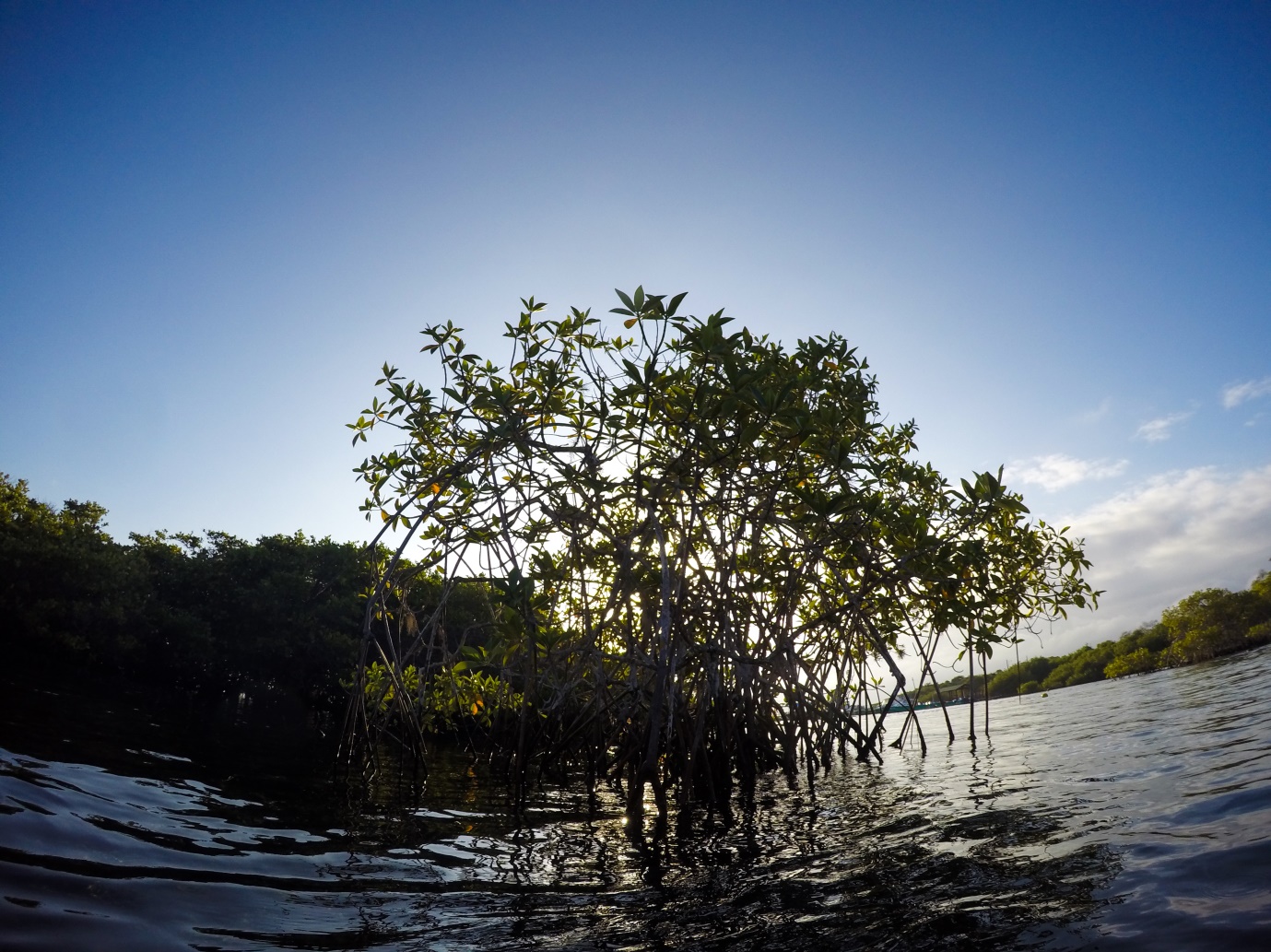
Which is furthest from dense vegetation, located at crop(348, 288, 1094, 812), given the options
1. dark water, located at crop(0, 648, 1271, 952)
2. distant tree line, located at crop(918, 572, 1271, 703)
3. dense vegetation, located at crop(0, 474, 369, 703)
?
distant tree line, located at crop(918, 572, 1271, 703)

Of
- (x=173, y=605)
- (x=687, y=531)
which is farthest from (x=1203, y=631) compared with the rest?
(x=173, y=605)

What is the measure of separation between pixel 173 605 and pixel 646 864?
23.1m

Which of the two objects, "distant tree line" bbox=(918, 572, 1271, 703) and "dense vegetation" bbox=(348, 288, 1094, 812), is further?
"distant tree line" bbox=(918, 572, 1271, 703)

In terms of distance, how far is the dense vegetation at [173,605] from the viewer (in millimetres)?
17031

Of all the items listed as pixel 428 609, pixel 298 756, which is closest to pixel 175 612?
pixel 428 609

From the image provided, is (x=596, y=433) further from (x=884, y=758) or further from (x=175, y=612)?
(x=175, y=612)

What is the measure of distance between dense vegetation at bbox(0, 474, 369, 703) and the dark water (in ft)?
45.4

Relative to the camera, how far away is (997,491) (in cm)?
584

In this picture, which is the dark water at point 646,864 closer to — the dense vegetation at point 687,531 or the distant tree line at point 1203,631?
the dense vegetation at point 687,531

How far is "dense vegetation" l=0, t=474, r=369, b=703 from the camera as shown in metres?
17.0

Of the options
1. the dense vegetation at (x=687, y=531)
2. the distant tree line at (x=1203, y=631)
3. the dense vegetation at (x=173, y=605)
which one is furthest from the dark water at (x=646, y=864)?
the distant tree line at (x=1203, y=631)

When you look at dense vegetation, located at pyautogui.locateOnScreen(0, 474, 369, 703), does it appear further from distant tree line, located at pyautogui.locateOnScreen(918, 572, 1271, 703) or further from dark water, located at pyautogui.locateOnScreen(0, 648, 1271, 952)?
distant tree line, located at pyautogui.locateOnScreen(918, 572, 1271, 703)

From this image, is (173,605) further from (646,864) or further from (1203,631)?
(1203,631)

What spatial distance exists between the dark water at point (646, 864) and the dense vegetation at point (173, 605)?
45.4ft
